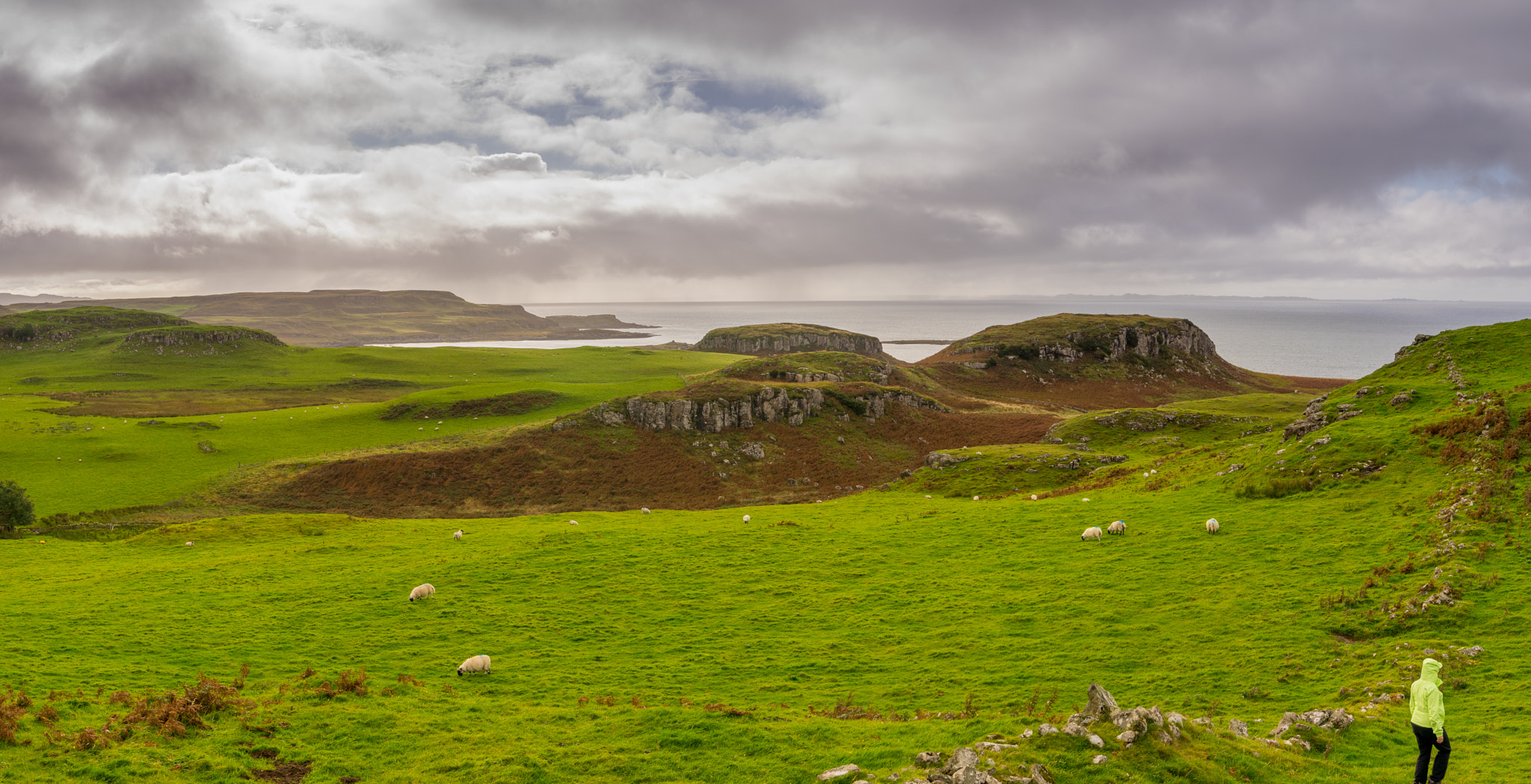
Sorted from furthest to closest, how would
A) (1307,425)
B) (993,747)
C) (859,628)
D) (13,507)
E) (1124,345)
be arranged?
(1124,345) < (13,507) < (1307,425) < (859,628) < (993,747)

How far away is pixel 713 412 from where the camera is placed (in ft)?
293

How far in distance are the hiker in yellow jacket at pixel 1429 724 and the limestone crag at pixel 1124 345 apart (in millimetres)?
136799

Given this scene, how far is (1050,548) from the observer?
111 ft

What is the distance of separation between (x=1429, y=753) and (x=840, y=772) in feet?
38.4

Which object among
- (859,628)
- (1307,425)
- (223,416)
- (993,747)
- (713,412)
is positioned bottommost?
(223,416)

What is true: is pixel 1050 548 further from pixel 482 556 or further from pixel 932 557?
pixel 482 556

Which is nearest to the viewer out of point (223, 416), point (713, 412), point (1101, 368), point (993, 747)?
point (993, 747)

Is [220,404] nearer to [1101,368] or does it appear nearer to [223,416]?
[223,416]

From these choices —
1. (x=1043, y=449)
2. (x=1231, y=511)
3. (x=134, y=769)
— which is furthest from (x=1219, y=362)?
Result: (x=134, y=769)

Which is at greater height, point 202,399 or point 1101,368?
point 1101,368

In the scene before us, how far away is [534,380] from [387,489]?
267ft

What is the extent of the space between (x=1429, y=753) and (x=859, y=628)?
1694 cm

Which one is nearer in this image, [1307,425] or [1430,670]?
[1430,670]

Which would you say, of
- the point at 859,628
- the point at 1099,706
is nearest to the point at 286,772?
the point at 859,628
